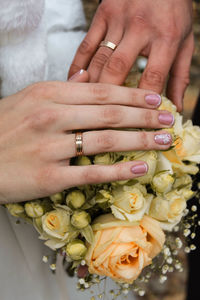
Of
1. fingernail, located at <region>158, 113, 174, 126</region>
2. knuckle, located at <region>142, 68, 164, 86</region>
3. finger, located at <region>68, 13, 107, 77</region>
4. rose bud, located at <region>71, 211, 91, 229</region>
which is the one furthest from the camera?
finger, located at <region>68, 13, 107, 77</region>

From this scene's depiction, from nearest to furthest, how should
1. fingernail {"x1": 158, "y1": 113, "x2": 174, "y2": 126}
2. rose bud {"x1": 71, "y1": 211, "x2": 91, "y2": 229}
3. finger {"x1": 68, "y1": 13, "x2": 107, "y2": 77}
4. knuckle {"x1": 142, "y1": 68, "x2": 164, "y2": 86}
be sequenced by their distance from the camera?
rose bud {"x1": 71, "y1": 211, "x2": 91, "y2": 229}, fingernail {"x1": 158, "y1": 113, "x2": 174, "y2": 126}, knuckle {"x1": 142, "y1": 68, "x2": 164, "y2": 86}, finger {"x1": 68, "y1": 13, "x2": 107, "y2": 77}

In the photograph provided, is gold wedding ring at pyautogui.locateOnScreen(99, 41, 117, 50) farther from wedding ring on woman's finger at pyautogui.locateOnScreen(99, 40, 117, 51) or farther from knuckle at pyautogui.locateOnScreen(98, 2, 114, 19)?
knuckle at pyautogui.locateOnScreen(98, 2, 114, 19)

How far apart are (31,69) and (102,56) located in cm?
23

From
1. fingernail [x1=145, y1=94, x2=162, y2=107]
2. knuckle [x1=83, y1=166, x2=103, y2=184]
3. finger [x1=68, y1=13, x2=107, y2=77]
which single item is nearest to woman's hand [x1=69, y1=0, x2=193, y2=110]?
finger [x1=68, y1=13, x2=107, y2=77]

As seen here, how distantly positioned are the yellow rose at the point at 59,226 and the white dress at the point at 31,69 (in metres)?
0.23

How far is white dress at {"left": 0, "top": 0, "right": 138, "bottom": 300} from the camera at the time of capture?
924 millimetres

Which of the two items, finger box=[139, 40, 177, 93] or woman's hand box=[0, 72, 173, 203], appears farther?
finger box=[139, 40, 177, 93]

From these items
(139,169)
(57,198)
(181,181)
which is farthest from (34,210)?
(181,181)

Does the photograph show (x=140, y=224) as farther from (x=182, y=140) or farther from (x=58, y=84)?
(x=58, y=84)

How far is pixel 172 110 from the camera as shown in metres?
0.87

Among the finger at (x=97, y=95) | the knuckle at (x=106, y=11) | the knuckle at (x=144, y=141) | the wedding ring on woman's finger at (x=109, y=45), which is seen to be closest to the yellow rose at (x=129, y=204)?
the knuckle at (x=144, y=141)

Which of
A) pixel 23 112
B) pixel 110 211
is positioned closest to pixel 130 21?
pixel 23 112

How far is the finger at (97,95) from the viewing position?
0.82 metres

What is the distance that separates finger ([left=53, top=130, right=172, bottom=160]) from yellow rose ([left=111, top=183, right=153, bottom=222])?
103 millimetres
